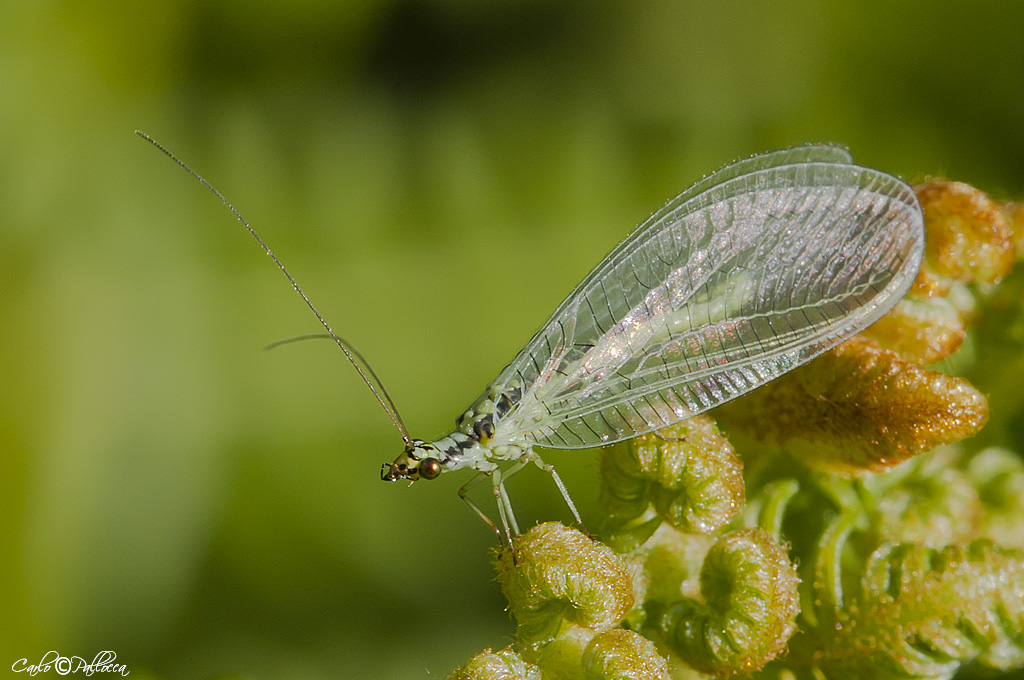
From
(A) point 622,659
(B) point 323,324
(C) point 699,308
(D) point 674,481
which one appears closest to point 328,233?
(B) point 323,324

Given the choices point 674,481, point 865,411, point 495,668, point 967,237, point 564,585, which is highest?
point 967,237

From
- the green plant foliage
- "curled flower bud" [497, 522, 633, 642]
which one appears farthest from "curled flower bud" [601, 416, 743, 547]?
"curled flower bud" [497, 522, 633, 642]

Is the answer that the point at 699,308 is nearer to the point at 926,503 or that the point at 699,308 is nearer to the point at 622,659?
the point at 926,503

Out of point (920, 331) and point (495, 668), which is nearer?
point (495, 668)

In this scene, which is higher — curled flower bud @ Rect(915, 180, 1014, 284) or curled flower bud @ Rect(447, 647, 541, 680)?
curled flower bud @ Rect(915, 180, 1014, 284)

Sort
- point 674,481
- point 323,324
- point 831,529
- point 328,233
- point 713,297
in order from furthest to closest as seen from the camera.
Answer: point 328,233 < point 323,324 < point 713,297 < point 831,529 < point 674,481

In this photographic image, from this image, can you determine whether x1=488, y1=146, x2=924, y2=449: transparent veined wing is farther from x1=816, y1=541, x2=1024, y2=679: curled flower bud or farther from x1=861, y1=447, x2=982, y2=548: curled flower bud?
x1=816, y1=541, x2=1024, y2=679: curled flower bud
